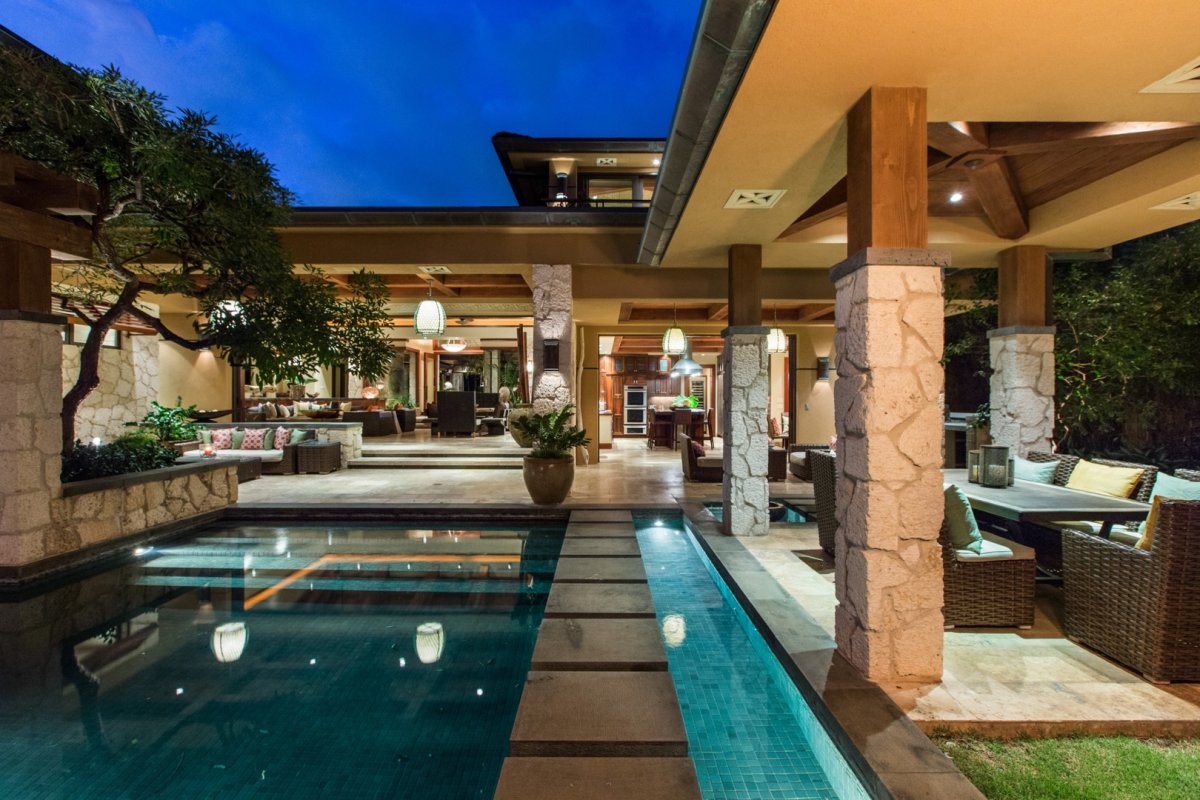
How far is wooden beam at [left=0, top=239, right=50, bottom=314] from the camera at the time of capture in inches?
163

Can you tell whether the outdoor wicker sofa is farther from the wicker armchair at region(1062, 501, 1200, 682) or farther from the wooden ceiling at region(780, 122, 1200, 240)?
the wooden ceiling at region(780, 122, 1200, 240)

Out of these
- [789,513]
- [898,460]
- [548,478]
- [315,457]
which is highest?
[898,460]

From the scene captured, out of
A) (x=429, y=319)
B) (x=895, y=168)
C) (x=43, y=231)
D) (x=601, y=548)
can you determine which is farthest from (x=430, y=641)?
(x=429, y=319)

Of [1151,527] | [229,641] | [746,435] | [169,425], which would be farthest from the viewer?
[169,425]

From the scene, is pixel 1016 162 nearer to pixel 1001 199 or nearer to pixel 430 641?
pixel 1001 199

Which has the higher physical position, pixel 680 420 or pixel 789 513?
pixel 680 420

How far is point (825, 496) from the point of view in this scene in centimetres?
433

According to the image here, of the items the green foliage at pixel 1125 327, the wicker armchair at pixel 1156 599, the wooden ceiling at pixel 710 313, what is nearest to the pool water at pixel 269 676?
the wicker armchair at pixel 1156 599

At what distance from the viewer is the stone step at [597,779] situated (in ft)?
6.17

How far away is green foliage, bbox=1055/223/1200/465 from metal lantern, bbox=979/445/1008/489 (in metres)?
1.97

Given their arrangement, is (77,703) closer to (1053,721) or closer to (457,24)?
(1053,721)

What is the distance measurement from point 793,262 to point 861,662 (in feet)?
14.1

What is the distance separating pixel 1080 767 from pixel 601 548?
325cm

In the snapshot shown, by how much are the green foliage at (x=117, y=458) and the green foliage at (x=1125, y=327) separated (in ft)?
29.7
